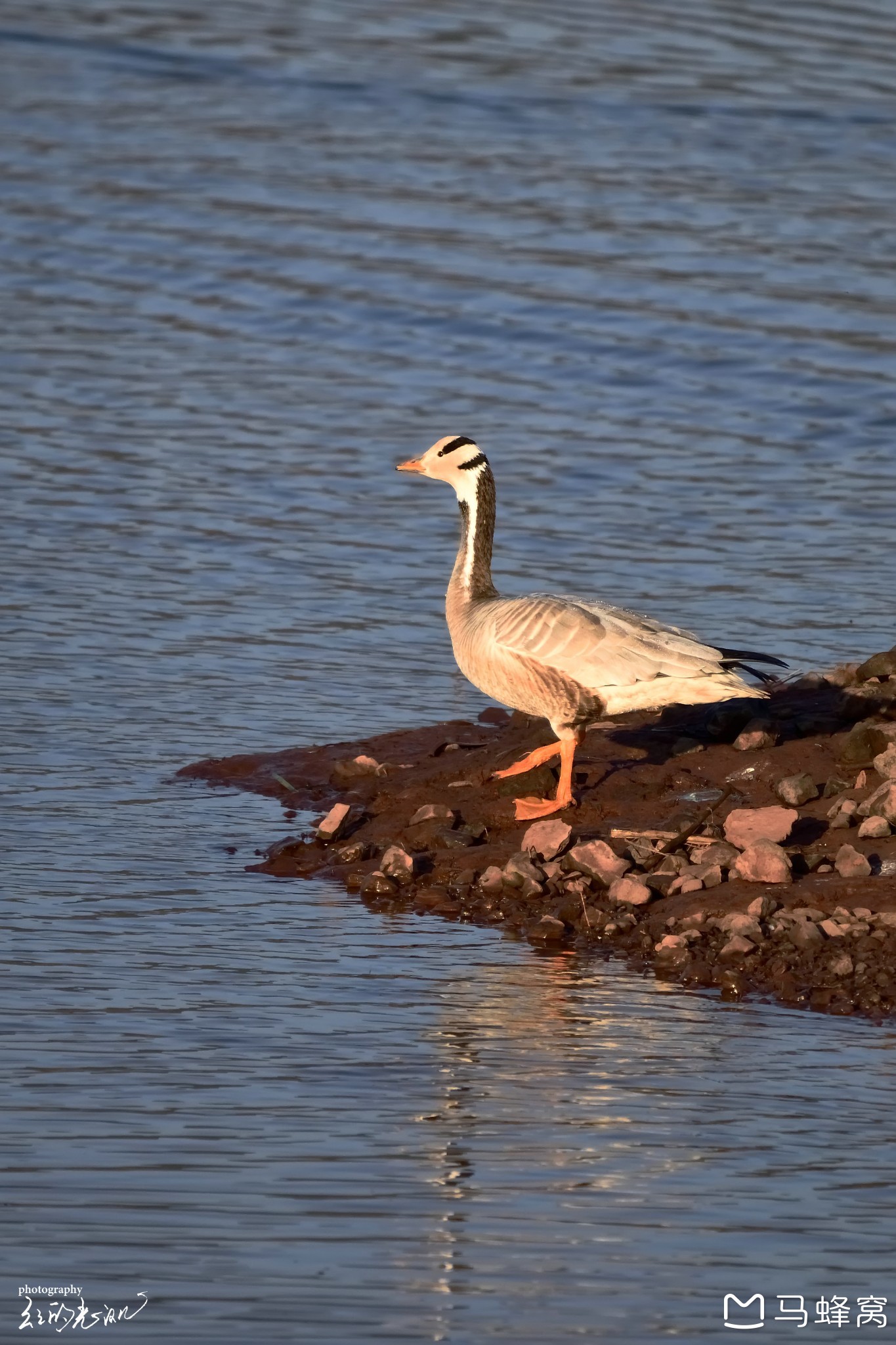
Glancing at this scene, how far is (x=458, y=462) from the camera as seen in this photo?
36.9 ft

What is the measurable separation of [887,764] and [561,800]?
1517 mm

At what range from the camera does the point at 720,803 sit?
9828 mm

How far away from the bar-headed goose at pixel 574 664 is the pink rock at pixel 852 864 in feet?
2.95

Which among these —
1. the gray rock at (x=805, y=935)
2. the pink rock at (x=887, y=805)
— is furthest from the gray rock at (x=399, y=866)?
the pink rock at (x=887, y=805)

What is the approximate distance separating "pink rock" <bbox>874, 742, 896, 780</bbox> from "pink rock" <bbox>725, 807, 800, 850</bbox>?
51 centimetres

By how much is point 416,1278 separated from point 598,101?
2639cm

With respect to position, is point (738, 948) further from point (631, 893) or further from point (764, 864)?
point (631, 893)

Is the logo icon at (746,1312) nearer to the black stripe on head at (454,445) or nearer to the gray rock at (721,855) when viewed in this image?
the gray rock at (721,855)

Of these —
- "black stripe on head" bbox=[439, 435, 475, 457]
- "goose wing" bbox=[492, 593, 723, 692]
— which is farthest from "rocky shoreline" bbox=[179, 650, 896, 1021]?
"black stripe on head" bbox=[439, 435, 475, 457]

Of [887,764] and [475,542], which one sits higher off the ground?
[475,542]

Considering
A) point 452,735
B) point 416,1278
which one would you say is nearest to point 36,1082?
point 416,1278

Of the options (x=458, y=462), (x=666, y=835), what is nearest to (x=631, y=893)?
(x=666, y=835)

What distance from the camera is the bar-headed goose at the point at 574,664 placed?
32.1ft

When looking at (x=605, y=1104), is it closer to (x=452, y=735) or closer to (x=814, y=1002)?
(x=814, y=1002)
